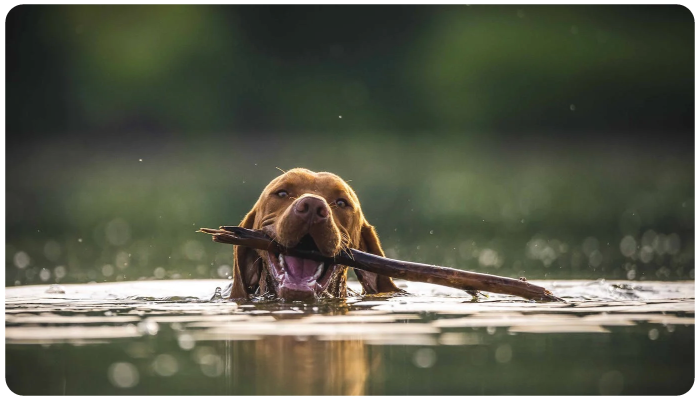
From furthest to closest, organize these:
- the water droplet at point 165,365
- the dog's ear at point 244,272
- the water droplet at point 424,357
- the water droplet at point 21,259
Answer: the water droplet at point 21,259, the dog's ear at point 244,272, the water droplet at point 424,357, the water droplet at point 165,365

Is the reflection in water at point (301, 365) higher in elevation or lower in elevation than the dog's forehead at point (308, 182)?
lower

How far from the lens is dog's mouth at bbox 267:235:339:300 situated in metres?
→ 7.42

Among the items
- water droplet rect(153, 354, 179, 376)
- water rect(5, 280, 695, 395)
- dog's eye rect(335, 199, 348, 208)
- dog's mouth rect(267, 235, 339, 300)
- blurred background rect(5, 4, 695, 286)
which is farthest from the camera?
blurred background rect(5, 4, 695, 286)

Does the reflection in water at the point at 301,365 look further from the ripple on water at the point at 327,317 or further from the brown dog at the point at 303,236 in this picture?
the brown dog at the point at 303,236

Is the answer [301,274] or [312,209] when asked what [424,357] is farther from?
[301,274]

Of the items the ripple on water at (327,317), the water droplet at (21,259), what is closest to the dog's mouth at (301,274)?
the ripple on water at (327,317)

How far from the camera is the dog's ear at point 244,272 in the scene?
8.01 m

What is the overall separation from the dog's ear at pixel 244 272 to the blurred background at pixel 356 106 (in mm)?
8148

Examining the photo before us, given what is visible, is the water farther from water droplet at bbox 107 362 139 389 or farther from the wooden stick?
the wooden stick

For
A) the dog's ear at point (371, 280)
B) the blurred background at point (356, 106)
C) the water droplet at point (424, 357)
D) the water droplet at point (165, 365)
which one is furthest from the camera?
the blurred background at point (356, 106)

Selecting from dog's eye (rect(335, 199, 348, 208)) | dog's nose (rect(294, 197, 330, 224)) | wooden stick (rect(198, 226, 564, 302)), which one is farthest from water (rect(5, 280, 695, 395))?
dog's eye (rect(335, 199, 348, 208))

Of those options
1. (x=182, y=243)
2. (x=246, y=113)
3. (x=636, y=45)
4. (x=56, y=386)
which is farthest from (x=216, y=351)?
(x=636, y=45)

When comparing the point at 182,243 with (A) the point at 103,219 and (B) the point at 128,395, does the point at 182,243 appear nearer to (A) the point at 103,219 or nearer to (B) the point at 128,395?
(A) the point at 103,219

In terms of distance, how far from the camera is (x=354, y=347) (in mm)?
5273
